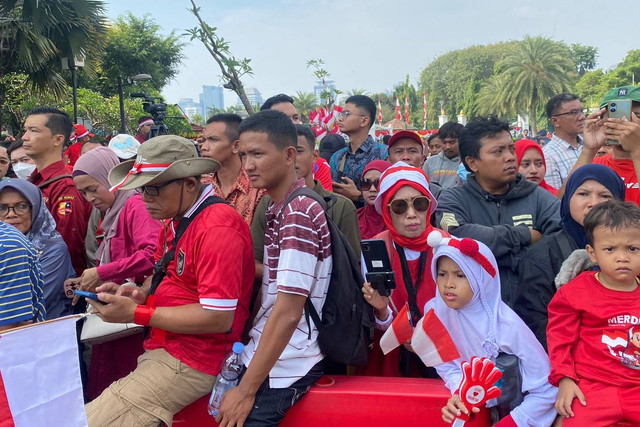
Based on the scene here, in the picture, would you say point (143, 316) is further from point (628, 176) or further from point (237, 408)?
point (628, 176)

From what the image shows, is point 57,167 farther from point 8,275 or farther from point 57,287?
point 8,275

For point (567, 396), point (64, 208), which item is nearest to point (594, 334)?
point (567, 396)

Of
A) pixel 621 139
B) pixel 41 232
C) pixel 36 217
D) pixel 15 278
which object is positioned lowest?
pixel 15 278

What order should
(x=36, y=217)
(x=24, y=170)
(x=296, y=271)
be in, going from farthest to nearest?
(x=24, y=170), (x=36, y=217), (x=296, y=271)

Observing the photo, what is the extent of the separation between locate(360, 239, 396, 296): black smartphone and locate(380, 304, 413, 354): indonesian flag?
0.16 m

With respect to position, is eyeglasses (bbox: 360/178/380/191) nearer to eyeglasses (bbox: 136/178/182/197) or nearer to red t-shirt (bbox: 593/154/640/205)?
red t-shirt (bbox: 593/154/640/205)

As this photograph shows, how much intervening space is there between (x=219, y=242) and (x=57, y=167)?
9.05 feet

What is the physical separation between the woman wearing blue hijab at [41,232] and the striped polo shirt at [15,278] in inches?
32.2

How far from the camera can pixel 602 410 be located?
210cm

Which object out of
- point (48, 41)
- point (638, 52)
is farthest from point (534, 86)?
point (48, 41)

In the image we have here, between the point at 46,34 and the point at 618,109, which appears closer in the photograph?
the point at 618,109

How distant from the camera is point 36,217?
138 inches

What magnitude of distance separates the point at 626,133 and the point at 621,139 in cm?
5

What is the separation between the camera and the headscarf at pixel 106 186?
3.48 m
